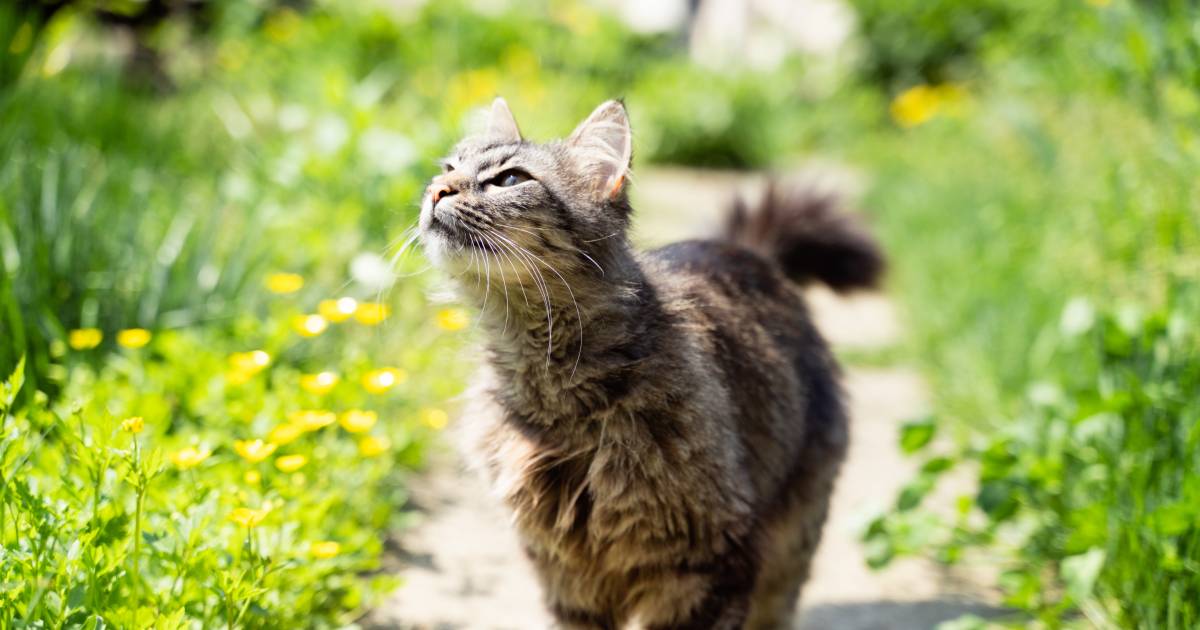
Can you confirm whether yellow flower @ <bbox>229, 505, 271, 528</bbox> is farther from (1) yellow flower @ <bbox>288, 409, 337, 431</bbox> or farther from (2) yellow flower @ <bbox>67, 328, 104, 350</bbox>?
(2) yellow flower @ <bbox>67, 328, 104, 350</bbox>

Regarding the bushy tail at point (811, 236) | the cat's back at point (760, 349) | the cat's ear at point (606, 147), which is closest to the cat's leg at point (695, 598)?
the cat's back at point (760, 349)

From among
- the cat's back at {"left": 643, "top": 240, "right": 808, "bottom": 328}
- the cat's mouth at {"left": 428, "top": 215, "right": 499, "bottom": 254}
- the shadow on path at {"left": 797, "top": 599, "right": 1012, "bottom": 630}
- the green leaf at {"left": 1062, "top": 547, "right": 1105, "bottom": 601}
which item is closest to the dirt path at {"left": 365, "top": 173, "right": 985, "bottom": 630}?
the shadow on path at {"left": 797, "top": 599, "right": 1012, "bottom": 630}

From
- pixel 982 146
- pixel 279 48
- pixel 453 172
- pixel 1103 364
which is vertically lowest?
pixel 279 48

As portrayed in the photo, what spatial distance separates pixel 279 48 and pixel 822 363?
552cm

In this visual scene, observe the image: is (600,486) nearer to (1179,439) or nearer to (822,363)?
(822,363)

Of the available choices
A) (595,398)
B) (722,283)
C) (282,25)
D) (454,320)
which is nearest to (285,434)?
(595,398)

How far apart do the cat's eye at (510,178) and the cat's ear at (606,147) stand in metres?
0.16

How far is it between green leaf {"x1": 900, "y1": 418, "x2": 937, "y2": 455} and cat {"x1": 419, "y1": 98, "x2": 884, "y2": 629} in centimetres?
62

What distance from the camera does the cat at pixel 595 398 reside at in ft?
7.75

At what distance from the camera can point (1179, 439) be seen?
275 centimetres

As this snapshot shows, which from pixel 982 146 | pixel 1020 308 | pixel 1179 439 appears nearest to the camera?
pixel 1179 439

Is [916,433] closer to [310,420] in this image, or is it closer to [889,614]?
[889,614]

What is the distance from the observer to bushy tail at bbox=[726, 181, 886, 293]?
3.48 metres

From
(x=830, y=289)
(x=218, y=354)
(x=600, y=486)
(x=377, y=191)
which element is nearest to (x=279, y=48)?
(x=377, y=191)
